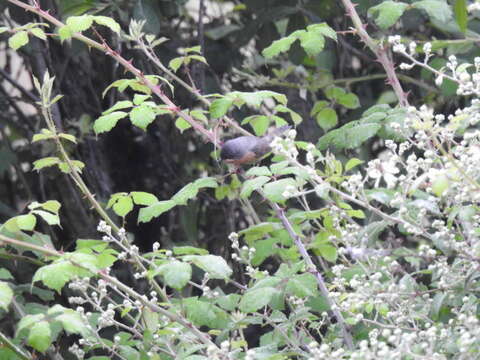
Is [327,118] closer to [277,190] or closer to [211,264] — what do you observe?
[277,190]

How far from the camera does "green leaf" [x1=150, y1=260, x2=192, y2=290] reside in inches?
63.2

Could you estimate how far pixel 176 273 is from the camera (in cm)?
163

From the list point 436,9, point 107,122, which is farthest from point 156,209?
point 436,9

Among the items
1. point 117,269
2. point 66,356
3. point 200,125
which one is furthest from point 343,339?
point 117,269

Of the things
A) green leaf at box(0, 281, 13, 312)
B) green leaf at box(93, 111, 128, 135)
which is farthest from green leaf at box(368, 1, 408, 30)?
green leaf at box(0, 281, 13, 312)

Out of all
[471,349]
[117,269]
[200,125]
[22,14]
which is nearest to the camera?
[471,349]

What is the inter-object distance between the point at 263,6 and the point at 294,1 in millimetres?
123

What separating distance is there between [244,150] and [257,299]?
42 centimetres

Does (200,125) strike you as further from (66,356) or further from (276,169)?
(66,356)

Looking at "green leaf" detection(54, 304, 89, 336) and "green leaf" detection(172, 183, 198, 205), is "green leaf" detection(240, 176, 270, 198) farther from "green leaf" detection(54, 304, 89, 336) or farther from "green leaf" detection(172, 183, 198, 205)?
"green leaf" detection(54, 304, 89, 336)

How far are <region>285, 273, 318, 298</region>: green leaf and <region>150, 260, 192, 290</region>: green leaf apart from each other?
1.01 feet

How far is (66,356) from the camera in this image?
2541 mm

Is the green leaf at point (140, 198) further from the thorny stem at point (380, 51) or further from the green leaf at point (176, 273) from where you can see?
the thorny stem at point (380, 51)

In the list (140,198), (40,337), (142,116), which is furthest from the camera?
(140,198)
